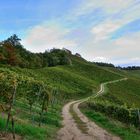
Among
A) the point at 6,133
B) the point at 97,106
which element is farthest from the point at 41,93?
the point at 97,106

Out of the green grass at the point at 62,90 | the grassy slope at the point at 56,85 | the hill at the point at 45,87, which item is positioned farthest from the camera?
the hill at the point at 45,87

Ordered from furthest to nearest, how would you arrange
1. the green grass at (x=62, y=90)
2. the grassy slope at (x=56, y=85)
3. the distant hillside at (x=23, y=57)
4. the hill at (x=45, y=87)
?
the distant hillside at (x=23, y=57) → the hill at (x=45, y=87) → the green grass at (x=62, y=90) → the grassy slope at (x=56, y=85)

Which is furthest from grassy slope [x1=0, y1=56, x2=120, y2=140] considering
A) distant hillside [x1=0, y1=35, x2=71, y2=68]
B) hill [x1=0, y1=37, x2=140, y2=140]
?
distant hillside [x1=0, y1=35, x2=71, y2=68]

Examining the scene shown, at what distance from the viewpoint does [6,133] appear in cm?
1831

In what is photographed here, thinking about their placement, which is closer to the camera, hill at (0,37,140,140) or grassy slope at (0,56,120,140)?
grassy slope at (0,56,120,140)

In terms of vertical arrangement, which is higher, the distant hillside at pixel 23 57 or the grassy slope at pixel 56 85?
the distant hillside at pixel 23 57

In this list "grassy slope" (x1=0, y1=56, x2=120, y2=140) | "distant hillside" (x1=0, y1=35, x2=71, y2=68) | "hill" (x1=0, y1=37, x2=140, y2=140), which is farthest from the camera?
"distant hillside" (x1=0, y1=35, x2=71, y2=68)

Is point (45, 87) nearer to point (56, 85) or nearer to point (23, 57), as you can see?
point (56, 85)

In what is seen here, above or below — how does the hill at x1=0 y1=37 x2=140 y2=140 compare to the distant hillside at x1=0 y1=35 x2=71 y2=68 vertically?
below

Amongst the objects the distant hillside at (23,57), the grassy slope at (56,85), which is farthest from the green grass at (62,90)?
the distant hillside at (23,57)

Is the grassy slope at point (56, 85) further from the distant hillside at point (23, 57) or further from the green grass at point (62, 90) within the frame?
the distant hillside at point (23, 57)

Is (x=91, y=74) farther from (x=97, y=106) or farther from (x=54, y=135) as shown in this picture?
(x=54, y=135)

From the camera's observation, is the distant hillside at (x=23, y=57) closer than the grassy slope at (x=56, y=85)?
No

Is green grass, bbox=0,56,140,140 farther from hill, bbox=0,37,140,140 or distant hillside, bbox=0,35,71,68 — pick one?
distant hillside, bbox=0,35,71,68
